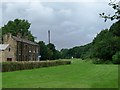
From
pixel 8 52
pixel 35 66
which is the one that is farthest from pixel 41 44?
pixel 35 66

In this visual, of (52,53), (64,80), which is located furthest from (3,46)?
(64,80)

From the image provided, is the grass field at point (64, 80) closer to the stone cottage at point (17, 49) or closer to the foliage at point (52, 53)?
the stone cottage at point (17, 49)

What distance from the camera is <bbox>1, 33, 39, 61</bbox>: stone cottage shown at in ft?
289

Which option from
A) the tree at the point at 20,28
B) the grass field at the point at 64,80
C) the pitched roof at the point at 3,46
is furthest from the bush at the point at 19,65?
the tree at the point at 20,28

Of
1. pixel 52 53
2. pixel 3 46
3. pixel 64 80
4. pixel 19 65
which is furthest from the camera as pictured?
pixel 52 53

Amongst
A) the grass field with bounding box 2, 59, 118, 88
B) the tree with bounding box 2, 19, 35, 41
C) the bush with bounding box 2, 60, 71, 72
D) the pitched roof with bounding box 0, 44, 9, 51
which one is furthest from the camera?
the tree with bounding box 2, 19, 35, 41

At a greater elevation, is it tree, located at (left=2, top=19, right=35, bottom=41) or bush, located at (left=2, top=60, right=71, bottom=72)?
tree, located at (left=2, top=19, right=35, bottom=41)

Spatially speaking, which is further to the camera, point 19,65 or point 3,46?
point 3,46

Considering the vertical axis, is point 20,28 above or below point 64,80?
above

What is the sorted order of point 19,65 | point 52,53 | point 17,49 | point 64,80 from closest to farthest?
point 64,80 → point 19,65 → point 17,49 → point 52,53

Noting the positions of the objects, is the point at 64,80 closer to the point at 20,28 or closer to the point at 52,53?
the point at 20,28

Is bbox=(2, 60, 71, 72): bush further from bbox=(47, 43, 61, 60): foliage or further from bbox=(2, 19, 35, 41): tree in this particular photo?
bbox=(47, 43, 61, 60): foliage

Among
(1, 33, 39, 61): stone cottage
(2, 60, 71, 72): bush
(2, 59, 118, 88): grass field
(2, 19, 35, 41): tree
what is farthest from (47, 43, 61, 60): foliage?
(2, 59, 118, 88): grass field

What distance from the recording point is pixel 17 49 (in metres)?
92.4
